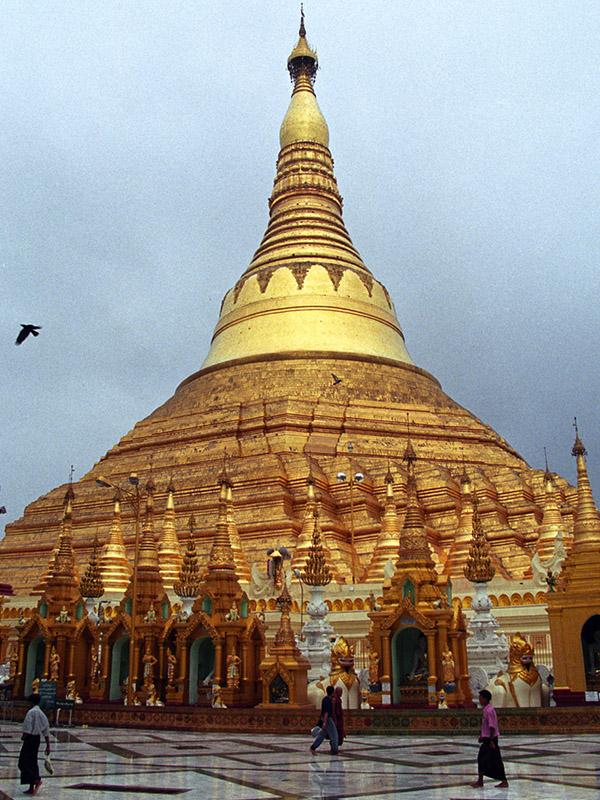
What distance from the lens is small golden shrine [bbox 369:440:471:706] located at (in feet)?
48.5

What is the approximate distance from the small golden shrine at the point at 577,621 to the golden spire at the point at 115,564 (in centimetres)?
1539

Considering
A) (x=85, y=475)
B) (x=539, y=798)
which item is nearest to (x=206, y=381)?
(x=85, y=475)

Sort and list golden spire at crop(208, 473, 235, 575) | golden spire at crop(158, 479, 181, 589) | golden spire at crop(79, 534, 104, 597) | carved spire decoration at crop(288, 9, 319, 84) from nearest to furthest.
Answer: golden spire at crop(208, 473, 235, 575) → golden spire at crop(79, 534, 104, 597) → golden spire at crop(158, 479, 181, 589) → carved spire decoration at crop(288, 9, 319, 84)


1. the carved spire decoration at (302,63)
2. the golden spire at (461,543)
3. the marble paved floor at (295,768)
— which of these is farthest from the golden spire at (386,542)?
the carved spire decoration at (302,63)

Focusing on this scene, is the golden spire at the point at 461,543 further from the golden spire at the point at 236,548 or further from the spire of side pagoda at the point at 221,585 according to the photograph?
the spire of side pagoda at the point at 221,585

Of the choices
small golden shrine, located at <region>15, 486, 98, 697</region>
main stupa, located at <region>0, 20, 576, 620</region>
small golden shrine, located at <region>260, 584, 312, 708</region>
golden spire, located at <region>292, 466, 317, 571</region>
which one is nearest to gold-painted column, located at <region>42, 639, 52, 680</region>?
small golden shrine, located at <region>15, 486, 98, 697</region>

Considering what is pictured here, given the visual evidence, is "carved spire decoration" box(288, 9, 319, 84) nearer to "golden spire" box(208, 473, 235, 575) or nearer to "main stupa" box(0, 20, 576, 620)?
"main stupa" box(0, 20, 576, 620)

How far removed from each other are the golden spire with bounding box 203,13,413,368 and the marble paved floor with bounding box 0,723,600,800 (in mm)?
25878

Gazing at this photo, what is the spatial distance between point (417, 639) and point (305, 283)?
82.0 feet

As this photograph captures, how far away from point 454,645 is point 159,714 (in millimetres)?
5414

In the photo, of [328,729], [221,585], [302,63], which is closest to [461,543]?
Answer: [221,585]

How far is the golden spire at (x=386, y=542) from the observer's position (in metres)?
23.9

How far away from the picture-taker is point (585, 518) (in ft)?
57.2

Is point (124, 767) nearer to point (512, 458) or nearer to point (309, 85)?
point (512, 458)
